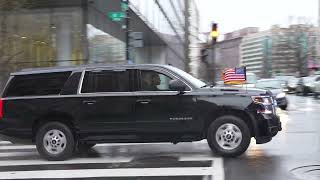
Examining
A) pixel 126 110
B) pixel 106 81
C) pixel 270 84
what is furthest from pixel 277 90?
pixel 126 110

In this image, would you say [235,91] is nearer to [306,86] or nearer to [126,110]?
[126,110]

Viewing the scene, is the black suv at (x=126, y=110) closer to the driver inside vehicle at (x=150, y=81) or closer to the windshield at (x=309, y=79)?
the driver inside vehicle at (x=150, y=81)

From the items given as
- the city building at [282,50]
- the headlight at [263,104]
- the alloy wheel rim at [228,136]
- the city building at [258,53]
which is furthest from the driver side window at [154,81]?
the city building at [258,53]

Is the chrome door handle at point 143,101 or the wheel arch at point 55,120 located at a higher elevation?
the chrome door handle at point 143,101

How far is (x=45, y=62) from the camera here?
24.6m

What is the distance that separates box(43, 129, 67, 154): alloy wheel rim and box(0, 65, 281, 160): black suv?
0.06 ft

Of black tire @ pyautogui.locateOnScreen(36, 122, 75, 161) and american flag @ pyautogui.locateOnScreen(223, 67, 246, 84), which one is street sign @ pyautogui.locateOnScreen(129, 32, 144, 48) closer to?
american flag @ pyautogui.locateOnScreen(223, 67, 246, 84)

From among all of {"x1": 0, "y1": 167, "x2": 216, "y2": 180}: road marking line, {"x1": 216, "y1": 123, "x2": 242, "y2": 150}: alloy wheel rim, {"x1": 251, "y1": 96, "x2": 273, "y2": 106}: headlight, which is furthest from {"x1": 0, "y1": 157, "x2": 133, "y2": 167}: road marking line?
{"x1": 251, "y1": 96, "x2": 273, "y2": 106}: headlight

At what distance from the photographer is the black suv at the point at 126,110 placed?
1028cm

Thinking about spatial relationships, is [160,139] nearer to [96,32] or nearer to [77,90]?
[77,90]

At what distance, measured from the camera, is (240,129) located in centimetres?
1024

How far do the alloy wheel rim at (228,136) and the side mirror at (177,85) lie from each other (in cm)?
100

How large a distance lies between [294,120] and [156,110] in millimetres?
8477

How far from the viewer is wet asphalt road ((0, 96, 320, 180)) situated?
28.7 ft
